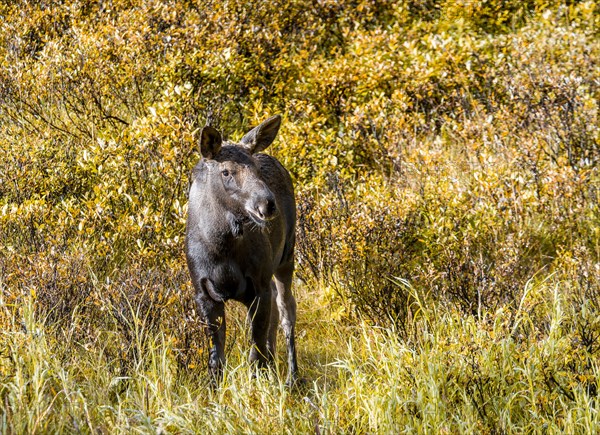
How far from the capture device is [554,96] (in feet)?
33.0

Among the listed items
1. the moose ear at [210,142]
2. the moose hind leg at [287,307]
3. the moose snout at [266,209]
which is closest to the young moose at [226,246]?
the moose ear at [210,142]

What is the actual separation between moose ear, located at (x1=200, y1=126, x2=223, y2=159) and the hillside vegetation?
106cm

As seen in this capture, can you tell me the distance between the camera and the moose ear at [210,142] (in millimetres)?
5652

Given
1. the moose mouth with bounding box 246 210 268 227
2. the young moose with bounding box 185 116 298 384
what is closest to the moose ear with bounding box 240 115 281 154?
the young moose with bounding box 185 116 298 384

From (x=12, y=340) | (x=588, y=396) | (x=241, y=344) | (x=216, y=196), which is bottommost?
(x=241, y=344)

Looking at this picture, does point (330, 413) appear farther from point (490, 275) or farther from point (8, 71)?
point (8, 71)

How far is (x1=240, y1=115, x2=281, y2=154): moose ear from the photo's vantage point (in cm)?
620

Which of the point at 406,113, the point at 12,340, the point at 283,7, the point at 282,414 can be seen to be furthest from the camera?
the point at 283,7

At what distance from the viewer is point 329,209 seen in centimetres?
830

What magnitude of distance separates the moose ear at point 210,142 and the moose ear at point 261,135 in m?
0.36

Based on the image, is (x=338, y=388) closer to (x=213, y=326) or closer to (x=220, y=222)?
(x=213, y=326)

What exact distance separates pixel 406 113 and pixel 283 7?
248 centimetres

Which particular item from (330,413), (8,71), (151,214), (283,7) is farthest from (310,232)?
(283,7)

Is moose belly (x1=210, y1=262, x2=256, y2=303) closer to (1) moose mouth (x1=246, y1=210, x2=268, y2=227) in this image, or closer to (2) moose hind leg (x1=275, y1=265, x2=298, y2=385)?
(1) moose mouth (x1=246, y1=210, x2=268, y2=227)
